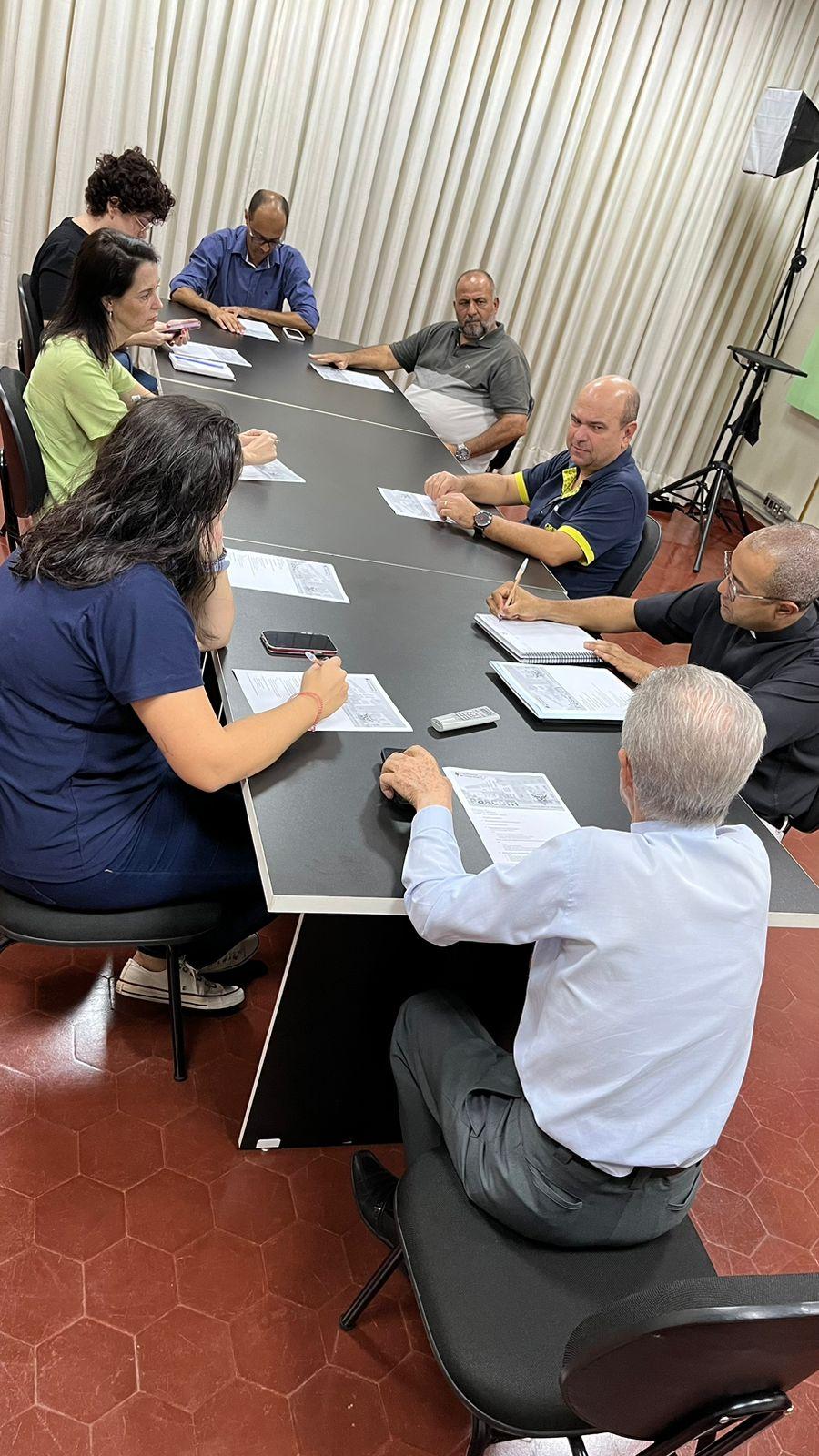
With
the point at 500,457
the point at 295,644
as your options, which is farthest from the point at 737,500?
the point at 295,644

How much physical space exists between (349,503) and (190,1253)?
2.06 m

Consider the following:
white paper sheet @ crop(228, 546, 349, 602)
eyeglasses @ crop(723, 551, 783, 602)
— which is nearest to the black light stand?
eyeglasses @ crop(723, 551, 783, 602)

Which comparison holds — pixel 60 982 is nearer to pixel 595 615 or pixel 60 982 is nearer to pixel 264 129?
pixel 595 615

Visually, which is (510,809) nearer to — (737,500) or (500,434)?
(500,434)

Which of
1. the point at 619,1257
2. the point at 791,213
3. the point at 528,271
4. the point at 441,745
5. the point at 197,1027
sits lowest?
the point at 197,1027

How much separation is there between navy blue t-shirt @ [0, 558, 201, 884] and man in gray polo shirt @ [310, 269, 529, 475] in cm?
294

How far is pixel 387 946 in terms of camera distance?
6.22ft

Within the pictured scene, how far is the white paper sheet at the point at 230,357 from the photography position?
13.5 feet

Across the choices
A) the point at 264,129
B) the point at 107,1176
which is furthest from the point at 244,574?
the point at 264,129

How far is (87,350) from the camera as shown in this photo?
2865 millimetres

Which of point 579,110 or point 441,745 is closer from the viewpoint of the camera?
point 441,745

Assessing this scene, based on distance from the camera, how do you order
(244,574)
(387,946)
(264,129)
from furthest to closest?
(264,129) < (244,574) < (387,946)

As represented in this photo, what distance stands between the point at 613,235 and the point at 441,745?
5.40 meters

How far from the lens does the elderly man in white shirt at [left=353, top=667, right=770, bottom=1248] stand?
1358mm
